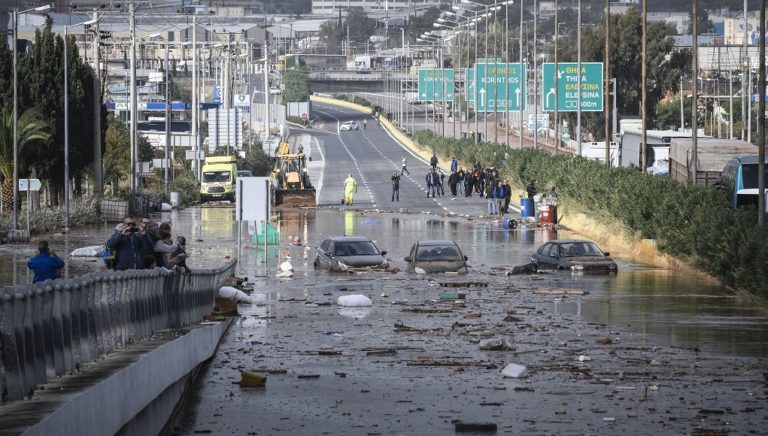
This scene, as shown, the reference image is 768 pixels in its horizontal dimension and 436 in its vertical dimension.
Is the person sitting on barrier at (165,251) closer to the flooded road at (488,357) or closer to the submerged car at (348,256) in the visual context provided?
the flooded road at (488,357)

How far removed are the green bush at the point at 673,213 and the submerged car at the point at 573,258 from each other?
7.60 ft

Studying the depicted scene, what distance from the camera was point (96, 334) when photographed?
16.5 meters

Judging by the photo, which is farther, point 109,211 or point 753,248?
point 109,211

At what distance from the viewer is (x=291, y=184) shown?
80812 millimetres

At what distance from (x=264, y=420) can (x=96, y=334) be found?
2.67 meters

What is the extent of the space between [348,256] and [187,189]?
46921mm

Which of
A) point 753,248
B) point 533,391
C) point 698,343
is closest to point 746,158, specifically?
point 753,248

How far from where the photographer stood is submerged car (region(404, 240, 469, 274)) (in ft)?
138

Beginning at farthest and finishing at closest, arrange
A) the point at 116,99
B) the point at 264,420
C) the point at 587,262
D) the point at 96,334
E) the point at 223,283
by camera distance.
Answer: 1. the point at 116,99
2. the point at 587,262
3. the point at 223,283
4. the point at 264,420
5. the point at 96,334

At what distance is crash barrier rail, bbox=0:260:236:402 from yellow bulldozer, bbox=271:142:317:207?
54352 millimetres

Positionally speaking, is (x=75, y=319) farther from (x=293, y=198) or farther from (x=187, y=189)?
(x=187, y=189)

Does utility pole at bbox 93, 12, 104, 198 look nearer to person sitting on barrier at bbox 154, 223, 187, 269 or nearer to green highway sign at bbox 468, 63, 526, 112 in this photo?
green highway sign at bbox 468, 63, 526, 112

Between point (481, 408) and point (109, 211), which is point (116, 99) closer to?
point (109, 211)

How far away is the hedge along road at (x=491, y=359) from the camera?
18.2 metres
